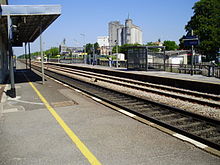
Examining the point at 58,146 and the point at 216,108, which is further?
the point at 216,108

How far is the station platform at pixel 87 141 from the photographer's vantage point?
4.47 metres

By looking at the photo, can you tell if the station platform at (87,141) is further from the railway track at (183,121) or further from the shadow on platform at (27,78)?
the shadow on platform at (27,78)

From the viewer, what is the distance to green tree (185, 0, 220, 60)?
45969 mm

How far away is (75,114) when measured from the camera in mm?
8078

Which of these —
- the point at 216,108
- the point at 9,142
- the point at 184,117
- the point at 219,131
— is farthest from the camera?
the point at 216,108

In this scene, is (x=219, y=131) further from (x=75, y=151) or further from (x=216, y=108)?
(x=75, y=151)

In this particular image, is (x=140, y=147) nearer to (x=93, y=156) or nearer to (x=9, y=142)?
(x=93, y=156)

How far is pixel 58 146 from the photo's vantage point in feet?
17.0

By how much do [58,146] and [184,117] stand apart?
4.09 m

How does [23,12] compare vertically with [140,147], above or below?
above

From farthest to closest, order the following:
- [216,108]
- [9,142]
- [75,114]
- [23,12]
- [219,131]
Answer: [23,12] → [216,108] → [75,114] → [219,131] → [9,142]

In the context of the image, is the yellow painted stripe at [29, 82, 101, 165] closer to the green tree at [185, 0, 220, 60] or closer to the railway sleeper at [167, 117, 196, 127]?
the railway sleeper at [167, 117, 196, 127]

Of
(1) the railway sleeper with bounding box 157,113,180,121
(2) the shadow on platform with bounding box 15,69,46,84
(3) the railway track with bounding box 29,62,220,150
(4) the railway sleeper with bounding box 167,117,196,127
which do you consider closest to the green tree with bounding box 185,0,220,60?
(2) the shadow on platform with bounding box 15,69,46,84

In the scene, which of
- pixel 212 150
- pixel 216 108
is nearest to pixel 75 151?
pixel 212 150
